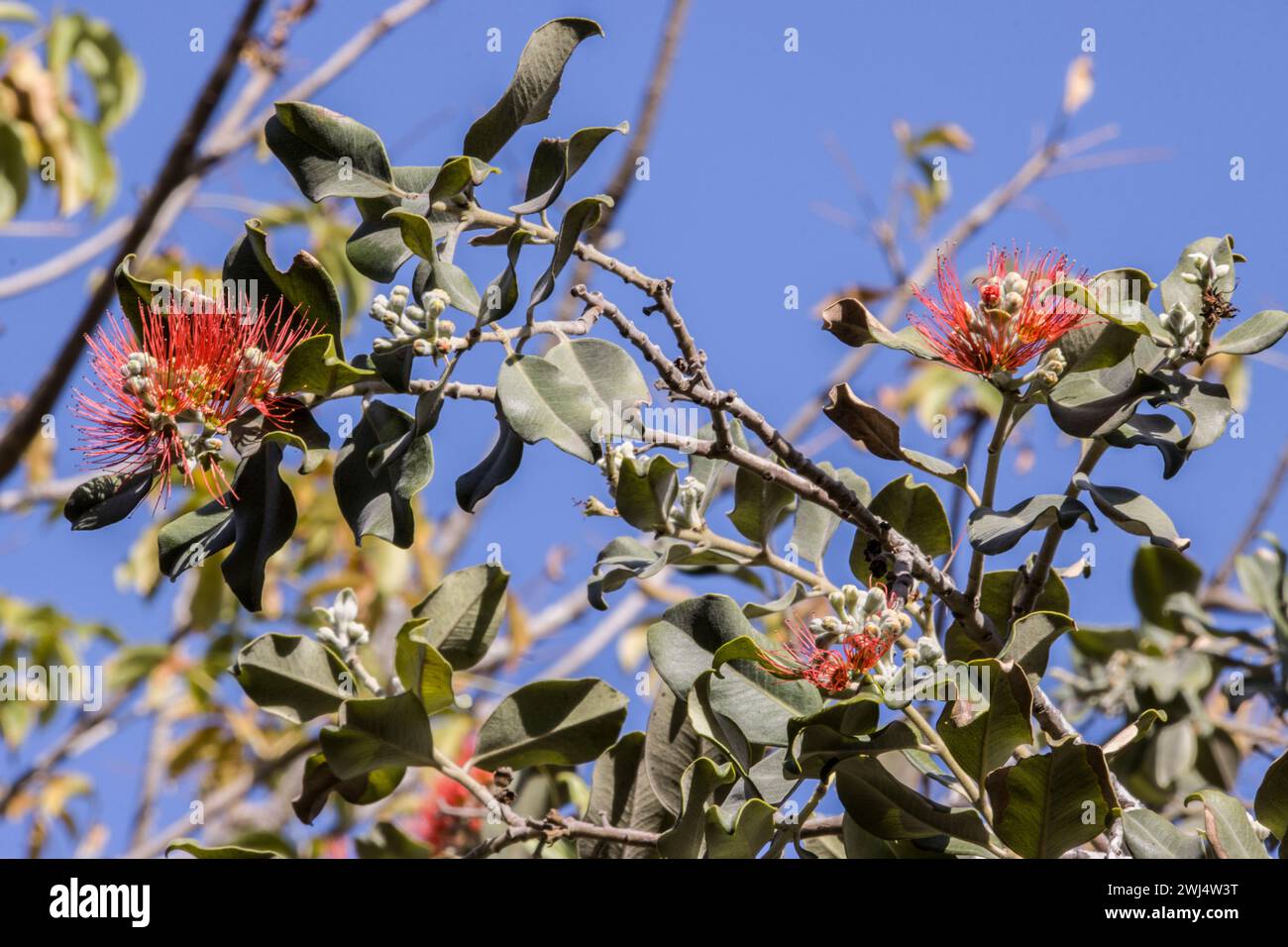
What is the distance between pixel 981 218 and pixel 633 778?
4.00 metres

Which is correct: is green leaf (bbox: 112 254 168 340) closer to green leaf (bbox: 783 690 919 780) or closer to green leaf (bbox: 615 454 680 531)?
green leaf (bbox: 615 454 680 531)

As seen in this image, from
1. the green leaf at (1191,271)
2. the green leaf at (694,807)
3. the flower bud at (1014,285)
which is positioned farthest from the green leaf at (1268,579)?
the green leaf at (694,807)

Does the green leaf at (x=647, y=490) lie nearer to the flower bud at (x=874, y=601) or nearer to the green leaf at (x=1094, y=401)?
the flower bud at (x=874, y=601)

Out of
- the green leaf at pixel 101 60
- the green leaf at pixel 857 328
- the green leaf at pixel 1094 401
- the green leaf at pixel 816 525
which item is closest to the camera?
the green leaf at pixel 1094 401

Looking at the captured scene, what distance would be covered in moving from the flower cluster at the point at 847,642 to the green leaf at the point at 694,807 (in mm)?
127

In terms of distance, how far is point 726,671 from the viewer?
4.96 feet

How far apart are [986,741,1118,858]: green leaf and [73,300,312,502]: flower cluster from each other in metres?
0.90

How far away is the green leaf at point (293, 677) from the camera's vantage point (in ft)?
5.31

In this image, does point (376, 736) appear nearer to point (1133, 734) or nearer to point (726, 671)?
point (726, 671)

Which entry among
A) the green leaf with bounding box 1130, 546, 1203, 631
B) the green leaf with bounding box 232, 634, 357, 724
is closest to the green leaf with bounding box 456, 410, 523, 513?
the green leaf with bounding box 232, 634, 357, 724

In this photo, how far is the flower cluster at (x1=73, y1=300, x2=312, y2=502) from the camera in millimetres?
1541

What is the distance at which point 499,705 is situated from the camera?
1726 millimetres

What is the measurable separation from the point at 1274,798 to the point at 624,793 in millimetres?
773
